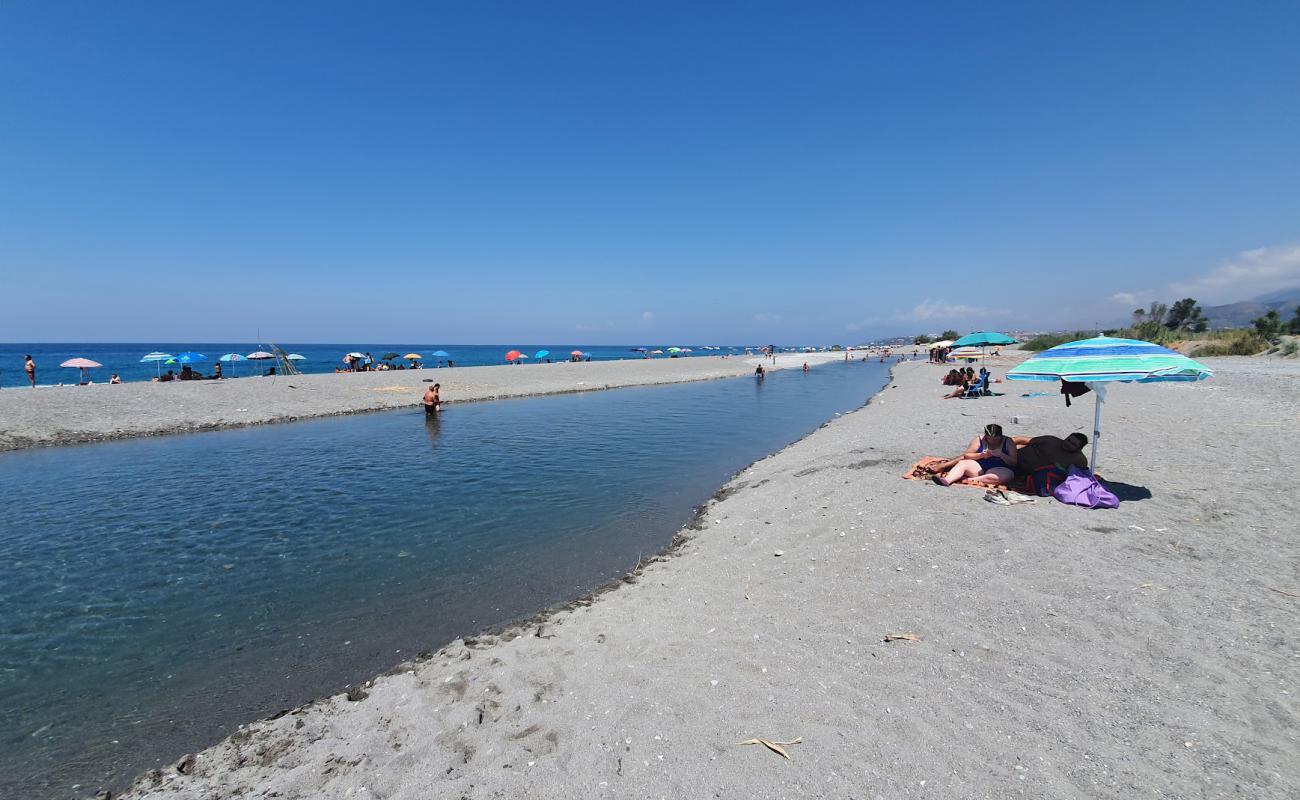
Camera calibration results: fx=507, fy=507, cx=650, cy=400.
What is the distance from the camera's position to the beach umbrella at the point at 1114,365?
7855 mm

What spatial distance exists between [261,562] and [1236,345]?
2341 inches

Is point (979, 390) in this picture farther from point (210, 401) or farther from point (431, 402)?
point (210, 401)

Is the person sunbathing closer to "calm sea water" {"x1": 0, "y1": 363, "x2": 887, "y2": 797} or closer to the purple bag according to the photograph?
the purple bag

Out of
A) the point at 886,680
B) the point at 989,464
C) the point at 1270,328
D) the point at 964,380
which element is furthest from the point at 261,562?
the point at 1270,328

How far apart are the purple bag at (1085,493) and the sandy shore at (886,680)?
0.91 feet

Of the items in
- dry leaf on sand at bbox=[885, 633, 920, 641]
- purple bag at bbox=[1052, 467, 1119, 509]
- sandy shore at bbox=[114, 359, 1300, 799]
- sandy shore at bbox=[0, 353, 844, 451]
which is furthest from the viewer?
sandy shore at bbox=[0, 353, 844, 451]

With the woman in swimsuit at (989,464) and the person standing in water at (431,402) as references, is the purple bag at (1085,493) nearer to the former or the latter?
the woman in swimsuit at (989,464)

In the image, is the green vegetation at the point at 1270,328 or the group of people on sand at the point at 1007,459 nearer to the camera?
the group of people on sand at the point at 1007,459

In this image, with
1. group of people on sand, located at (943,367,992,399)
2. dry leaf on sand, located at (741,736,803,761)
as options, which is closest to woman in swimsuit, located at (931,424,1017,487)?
dry leaf on sand, located at (741,736,803,761)

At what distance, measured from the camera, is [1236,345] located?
38.2 m

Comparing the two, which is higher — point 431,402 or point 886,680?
point 431,402

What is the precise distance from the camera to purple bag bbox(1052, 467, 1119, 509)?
847 centimetres

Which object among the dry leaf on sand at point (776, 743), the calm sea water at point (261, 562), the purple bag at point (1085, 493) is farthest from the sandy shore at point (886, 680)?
the calm sea water at point (261, 562)

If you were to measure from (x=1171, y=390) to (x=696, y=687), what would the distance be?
3015 cm
